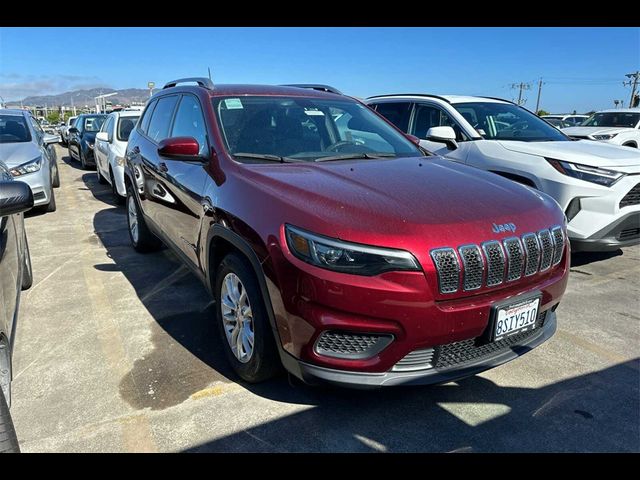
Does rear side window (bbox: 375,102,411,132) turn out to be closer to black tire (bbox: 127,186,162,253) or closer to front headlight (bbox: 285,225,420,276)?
black tire (bbox: 127,186,162,253)

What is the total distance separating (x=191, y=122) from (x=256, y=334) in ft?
6.05

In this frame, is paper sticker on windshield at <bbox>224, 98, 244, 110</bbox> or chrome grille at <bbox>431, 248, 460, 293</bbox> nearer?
chrome grille at <bbox>431, 248, 460, 293</bbox>

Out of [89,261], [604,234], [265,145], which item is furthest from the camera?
[89,261]

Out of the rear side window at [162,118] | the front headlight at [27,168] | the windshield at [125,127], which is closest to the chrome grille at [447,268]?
the rear side window at [162,118]

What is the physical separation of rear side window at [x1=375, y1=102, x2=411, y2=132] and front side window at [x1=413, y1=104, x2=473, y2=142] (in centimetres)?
15

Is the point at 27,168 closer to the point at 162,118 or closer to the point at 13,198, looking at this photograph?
the point at 162,118

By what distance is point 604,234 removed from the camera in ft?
14.1

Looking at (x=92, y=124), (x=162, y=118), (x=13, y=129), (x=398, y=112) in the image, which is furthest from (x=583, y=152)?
(x=92, y=124)

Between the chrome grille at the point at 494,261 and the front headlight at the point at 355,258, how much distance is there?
1.27ft

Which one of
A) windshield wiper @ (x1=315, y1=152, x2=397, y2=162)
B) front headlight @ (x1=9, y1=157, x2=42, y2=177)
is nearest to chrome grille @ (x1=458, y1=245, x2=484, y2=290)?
windshield wiper @ (x1=315, y1=152, x2=397, y2=162)

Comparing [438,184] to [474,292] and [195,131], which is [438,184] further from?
[195,131]

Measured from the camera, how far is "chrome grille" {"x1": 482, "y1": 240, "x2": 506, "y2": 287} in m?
2.17
